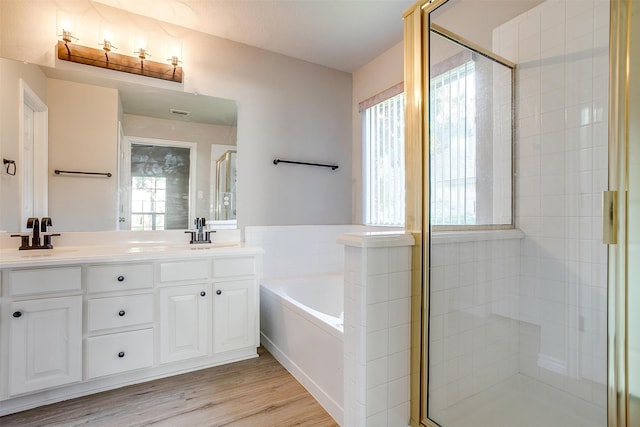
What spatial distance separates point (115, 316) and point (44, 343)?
1.05 feet

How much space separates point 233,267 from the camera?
2.19 meters

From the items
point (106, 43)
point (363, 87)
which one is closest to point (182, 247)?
point (106, 43)

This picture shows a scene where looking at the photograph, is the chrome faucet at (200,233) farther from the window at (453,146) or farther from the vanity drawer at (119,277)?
the window at (453,146)

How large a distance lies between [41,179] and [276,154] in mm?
1625

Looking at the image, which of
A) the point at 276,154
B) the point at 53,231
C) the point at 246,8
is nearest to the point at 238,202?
the point at 276,154

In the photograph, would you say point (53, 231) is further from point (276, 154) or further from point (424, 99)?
point (424, 99)

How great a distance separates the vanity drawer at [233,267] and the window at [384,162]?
1.25 m

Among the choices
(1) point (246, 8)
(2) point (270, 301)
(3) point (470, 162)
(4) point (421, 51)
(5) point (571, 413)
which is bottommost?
(5) point (571, 413)

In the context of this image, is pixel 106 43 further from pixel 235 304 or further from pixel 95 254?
pixel 235 304

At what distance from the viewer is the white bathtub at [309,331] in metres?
1.65

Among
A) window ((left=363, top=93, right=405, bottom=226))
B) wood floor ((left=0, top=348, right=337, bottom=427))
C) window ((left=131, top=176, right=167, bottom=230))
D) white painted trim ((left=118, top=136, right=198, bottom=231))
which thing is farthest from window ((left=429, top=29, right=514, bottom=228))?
window ((left=131, top=176, right=167, bottom=230))

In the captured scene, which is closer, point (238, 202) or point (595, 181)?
point (595, 181)

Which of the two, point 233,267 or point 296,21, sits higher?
point 296,21

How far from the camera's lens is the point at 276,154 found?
2842 millimetres
